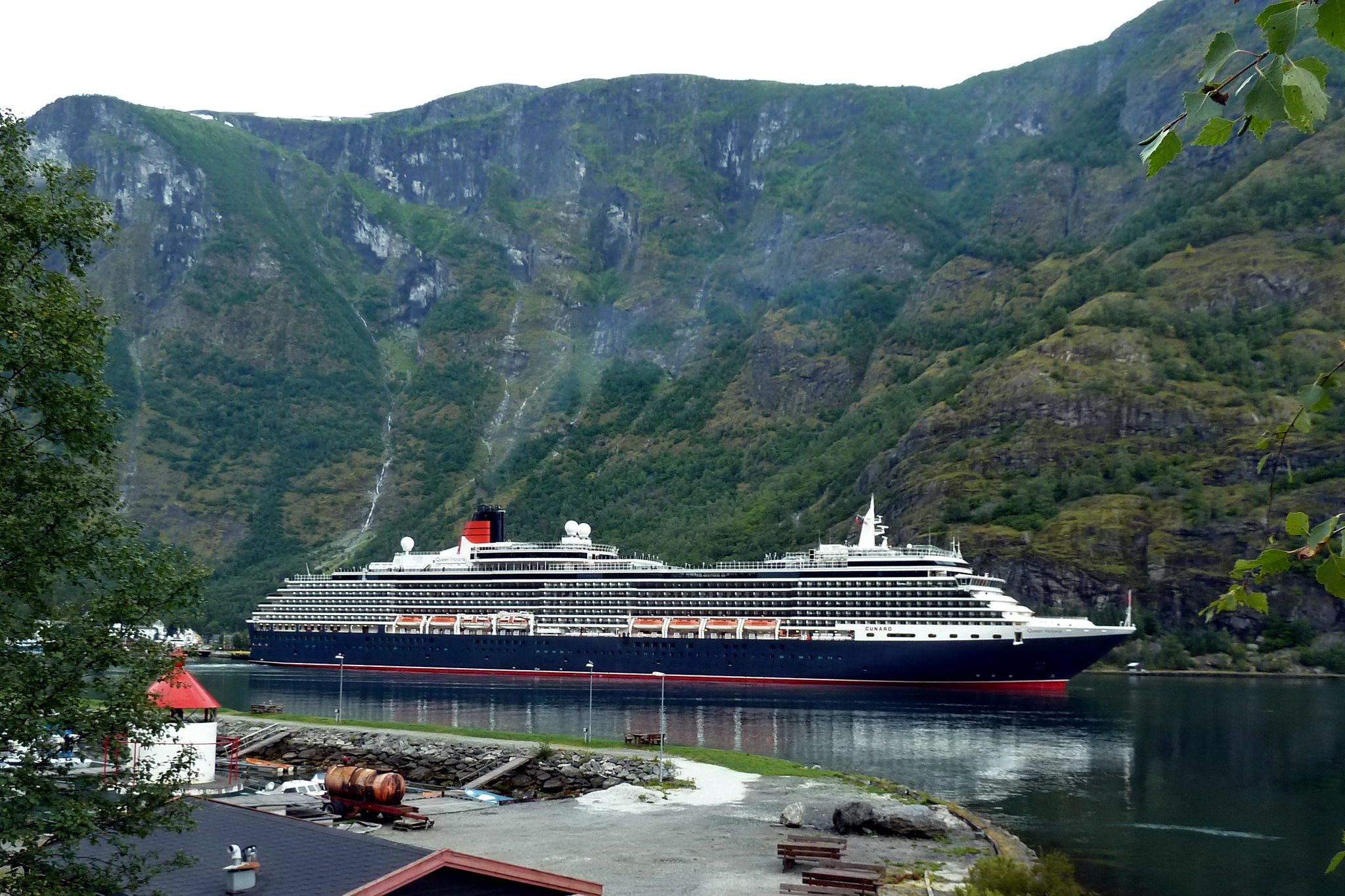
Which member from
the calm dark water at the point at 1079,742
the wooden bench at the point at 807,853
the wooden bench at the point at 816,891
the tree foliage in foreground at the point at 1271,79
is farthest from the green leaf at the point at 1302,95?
the calm dark water at the point at 1079,742

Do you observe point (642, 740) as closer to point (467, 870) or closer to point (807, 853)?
point (807, 853)

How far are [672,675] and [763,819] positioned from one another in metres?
70.5

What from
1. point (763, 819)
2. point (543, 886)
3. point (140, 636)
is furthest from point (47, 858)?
point (763, 819)

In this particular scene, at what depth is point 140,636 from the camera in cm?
1838

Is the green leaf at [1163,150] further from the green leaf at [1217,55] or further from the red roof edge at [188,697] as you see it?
the red roof edge at [188,697]

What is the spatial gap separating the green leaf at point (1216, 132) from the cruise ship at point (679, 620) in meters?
94.9

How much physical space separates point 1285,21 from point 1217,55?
0.20m

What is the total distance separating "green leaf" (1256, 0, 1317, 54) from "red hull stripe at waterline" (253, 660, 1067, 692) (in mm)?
96949

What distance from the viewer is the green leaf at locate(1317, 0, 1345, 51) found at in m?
3.24

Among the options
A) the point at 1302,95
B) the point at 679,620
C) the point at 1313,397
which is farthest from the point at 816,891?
the point at 679,620

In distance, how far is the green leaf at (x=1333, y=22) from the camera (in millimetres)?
3240

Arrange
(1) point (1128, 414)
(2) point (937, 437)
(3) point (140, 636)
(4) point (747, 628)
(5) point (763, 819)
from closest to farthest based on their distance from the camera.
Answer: (3) point (140, 636), (5) point (763, 819), (4) point (747, 628), (1) point (1128, 414), (2) point (937, 437)

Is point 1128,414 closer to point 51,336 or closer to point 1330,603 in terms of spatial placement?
point 1330,603

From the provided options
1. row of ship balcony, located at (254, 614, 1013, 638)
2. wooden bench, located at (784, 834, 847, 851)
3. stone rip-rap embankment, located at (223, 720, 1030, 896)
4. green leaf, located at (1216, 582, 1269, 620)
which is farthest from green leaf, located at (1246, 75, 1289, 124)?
row of ship balcony, located at (254, 614, 1013, 638)
